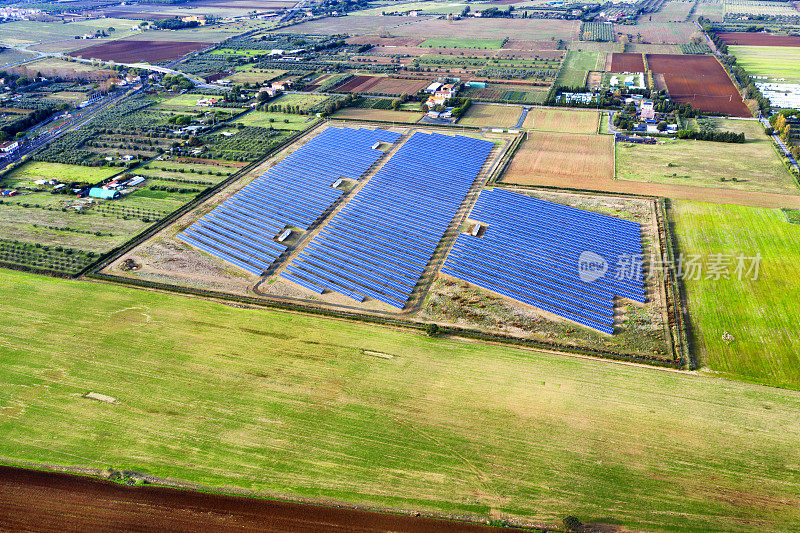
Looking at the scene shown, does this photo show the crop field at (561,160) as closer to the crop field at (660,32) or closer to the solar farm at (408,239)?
the solar farm at (408,239)

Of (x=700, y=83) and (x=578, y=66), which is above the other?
(x=578, y=66)

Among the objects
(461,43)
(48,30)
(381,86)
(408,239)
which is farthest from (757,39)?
(48,30)

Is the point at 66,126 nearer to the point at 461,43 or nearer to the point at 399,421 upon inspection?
the point at 399,421

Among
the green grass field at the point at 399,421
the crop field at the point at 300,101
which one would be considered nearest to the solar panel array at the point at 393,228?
the green grass field at the point at 399,421

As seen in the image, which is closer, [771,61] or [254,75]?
[254,75]

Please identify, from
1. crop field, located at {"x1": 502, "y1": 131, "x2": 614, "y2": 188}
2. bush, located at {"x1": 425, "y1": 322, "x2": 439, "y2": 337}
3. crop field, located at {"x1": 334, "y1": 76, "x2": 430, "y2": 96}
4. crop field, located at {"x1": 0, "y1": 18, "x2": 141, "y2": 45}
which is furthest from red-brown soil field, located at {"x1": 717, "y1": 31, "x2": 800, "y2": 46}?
crop field, located at {"x1": 0, "y1": 18, "x2": 141, "y2": 45}

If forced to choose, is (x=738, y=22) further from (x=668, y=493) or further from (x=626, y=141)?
(x=668, y=493)

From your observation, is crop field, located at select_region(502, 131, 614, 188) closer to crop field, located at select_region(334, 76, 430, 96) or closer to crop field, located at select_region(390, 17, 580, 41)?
crop field, located at select_region(334, 76, 430, 96)
